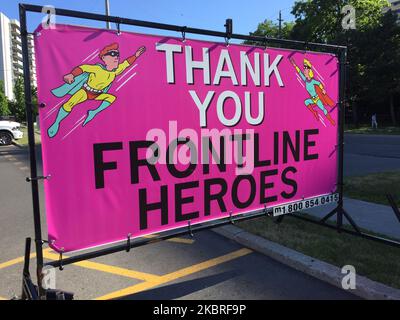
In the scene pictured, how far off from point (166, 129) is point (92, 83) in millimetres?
727

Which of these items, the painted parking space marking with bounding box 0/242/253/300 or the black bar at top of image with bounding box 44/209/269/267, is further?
the painted parking space marking with bounding box 0/242/253/300

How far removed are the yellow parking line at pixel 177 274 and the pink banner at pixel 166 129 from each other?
0.79m

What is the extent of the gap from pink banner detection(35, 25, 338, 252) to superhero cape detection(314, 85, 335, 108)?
0.07ft

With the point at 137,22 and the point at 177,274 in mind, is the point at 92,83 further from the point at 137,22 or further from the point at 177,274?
the point at 177,274

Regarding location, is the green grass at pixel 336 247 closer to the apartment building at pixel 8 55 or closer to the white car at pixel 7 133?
the white car at pixel 7 133

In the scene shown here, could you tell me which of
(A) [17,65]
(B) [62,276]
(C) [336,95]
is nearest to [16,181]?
(B) [62,276]

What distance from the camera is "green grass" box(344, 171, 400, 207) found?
23.4 feet

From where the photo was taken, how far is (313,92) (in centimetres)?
441

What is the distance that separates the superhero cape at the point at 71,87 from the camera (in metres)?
2.85

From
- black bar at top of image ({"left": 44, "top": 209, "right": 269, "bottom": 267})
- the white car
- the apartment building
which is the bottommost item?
black bar at top of image ({"left": 44, "top": 209, "right": 269, "bottom": 267})

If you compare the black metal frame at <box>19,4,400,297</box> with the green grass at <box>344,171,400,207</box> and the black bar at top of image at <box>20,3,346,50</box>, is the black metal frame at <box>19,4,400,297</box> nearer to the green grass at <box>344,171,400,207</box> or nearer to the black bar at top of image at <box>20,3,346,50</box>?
the black bar at top of image at <box>20,3,346,50</box>

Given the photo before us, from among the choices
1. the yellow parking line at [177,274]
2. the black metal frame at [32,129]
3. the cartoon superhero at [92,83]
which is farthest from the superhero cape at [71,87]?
the yellow parking line at [177,274]

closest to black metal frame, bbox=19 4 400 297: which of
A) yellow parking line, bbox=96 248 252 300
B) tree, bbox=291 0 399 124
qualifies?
yellow parking line, bbox=96 248 252 300

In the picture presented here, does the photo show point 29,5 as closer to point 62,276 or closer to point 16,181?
point 62,276
